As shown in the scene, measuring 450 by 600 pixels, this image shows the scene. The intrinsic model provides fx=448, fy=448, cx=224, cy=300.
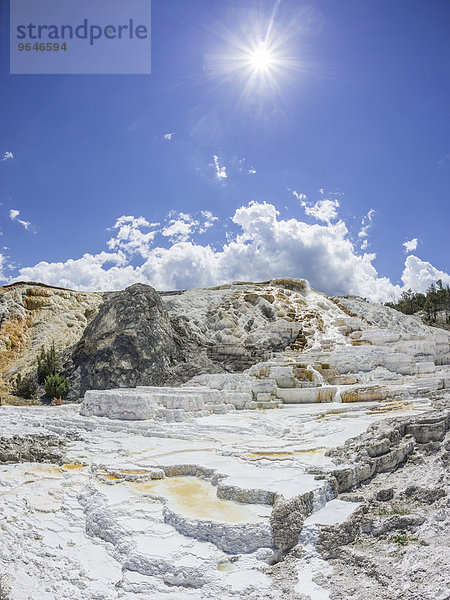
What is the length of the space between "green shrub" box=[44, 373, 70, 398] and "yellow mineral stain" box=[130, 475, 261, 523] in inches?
461

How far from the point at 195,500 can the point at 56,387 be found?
12848 mm

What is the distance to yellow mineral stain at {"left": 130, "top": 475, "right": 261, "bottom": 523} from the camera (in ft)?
13.9

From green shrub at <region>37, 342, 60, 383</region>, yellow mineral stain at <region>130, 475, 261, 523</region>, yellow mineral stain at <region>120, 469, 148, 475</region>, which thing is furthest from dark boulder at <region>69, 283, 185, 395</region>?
yellow mineral stain at <region>130, 475, 261, 523</region>

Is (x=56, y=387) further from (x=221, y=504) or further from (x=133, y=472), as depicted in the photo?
(x=221, y=504)

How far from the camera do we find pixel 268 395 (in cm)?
1354

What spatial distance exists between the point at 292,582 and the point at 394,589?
734 mm

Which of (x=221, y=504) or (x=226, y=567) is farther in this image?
(x=221, y=504)

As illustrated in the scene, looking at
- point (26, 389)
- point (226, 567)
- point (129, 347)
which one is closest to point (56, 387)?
point (26, 389)

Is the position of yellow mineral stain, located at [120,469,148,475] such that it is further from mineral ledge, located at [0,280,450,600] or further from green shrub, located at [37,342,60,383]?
green shrub, located at [37,342,60,383]

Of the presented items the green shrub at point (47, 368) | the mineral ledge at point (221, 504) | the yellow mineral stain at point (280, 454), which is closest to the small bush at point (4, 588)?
the mineral ledge at point (221, 504)

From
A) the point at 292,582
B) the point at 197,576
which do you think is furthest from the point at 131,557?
the point at 292,582

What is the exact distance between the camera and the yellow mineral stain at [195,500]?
167 inches

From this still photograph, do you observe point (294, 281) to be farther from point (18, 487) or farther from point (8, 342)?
point (18, 487)

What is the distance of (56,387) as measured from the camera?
16188mm
